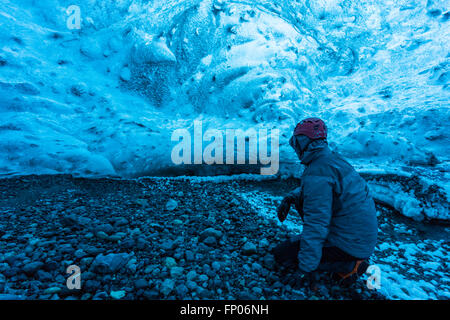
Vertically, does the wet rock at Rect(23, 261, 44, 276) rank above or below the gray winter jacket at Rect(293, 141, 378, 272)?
below

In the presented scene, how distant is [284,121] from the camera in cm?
551

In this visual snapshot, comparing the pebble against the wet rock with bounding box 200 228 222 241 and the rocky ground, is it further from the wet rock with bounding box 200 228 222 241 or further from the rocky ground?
the wet rock with bounding box 200 228 222 241

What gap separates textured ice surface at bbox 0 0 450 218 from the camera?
A: 4.50m

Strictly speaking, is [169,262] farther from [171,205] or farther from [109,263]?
[171,205]

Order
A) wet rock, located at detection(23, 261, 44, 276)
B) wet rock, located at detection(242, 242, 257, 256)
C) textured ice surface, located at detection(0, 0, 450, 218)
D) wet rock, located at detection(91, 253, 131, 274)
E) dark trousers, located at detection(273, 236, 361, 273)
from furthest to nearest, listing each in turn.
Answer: textured ice surface, located at detection(0, 0, 450, 218), wet rock, located at detection(242, 242, 257, 256), dark trousers, located at detection(273, 236, 361, 273), wet rock, located at detection(91, 253, 131, 274), wet rock, located at detection(23, 261, 44, 276)

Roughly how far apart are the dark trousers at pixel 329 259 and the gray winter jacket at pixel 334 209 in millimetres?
103

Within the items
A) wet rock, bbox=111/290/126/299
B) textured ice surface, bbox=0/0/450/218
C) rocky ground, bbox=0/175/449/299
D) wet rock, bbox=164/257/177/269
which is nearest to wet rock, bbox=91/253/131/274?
rocky ground, bbox=0/175/449/299

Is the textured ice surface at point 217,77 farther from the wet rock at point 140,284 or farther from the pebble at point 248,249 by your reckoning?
the wet rock at point 140,284

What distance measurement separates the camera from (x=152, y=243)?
2.54 m

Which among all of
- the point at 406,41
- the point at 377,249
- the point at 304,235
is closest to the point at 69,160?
the point at 304,235

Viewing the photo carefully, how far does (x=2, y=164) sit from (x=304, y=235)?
4902 mm

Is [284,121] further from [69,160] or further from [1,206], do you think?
[1,206]

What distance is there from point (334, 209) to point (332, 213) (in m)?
0.06

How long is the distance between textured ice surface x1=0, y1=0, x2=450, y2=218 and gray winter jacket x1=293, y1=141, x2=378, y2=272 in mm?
2855
